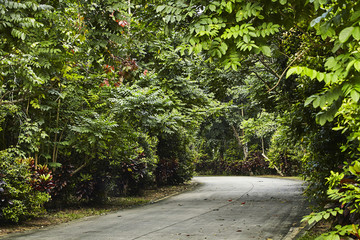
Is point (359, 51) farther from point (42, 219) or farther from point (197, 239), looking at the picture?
point (42, 219)

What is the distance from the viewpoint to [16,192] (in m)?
9.27

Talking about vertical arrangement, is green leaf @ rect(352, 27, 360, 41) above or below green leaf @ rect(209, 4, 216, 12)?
below

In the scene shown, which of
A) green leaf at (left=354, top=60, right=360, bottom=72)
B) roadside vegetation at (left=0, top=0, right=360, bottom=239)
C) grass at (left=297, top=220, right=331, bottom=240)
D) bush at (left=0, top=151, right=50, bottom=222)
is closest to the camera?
green leaf at (left=354, top=60, right=360, bottom=72)

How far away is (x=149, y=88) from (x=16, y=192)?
6.08 metres

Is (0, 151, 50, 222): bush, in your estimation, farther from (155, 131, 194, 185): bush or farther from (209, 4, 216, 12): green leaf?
(155, 131, 194, 185): bush

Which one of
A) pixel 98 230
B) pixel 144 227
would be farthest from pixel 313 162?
pixel 98 230

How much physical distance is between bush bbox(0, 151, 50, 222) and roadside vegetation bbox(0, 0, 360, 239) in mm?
35

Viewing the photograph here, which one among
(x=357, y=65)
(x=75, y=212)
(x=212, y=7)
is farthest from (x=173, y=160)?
(x=357, y=65)

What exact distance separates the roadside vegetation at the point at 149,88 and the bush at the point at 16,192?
0.04m

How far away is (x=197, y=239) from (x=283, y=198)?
8.18m

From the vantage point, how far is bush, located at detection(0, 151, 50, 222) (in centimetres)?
920

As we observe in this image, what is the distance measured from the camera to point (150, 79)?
48.1ft

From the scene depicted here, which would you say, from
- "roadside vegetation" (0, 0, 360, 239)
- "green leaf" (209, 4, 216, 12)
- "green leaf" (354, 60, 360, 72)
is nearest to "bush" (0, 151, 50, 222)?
"roadside vegetation" (0, 0, 360, 239)

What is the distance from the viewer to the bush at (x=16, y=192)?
9203mm
